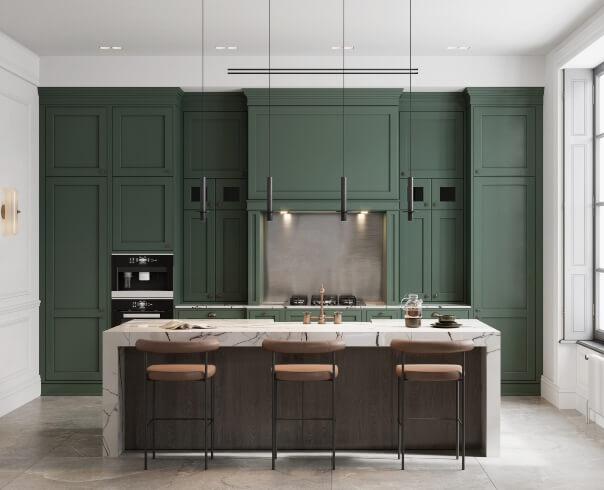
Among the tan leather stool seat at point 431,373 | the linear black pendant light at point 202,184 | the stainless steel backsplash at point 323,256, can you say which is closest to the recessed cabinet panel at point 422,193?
the stainless steel backsplash at point 323,256

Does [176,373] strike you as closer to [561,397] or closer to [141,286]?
[141,286]

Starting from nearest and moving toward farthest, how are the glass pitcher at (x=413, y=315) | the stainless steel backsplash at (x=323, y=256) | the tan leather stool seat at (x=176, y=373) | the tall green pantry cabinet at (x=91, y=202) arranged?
the tan leather stool seat at (x=176, y=373)
the glass pitcher at (x=413, y=315)
the tall green pantry cabinet at (x=91, y=202)
the stainless steel backsplash at (x=323, y=256)

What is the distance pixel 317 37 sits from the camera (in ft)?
18.0

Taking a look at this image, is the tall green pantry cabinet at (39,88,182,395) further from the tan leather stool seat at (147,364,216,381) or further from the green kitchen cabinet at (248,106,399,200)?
the tan leather stool seat at (147,364,216,381)

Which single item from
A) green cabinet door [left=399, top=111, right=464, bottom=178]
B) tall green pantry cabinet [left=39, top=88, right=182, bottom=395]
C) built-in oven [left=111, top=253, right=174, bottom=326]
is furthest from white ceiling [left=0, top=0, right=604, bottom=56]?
built-in oven [left=111, top=253, right=174, bottom=326]

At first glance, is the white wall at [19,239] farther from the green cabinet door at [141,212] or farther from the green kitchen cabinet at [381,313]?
the green kitchen cabinet at [381,313]

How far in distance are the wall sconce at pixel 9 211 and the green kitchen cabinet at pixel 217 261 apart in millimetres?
1558

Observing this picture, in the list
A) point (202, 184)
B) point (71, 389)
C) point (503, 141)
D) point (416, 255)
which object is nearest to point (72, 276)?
point (71, 389)

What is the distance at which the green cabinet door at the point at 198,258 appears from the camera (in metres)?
6.29


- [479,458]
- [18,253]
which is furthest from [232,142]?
[479,458]

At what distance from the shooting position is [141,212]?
6.02 m

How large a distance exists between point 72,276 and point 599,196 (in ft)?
16.0

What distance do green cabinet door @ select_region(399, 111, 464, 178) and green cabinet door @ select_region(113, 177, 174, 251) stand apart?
7.73 ft

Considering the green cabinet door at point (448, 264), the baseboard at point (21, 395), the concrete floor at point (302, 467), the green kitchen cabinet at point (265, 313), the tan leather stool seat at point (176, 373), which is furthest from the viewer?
the green cabinet door at point (448, 264)
